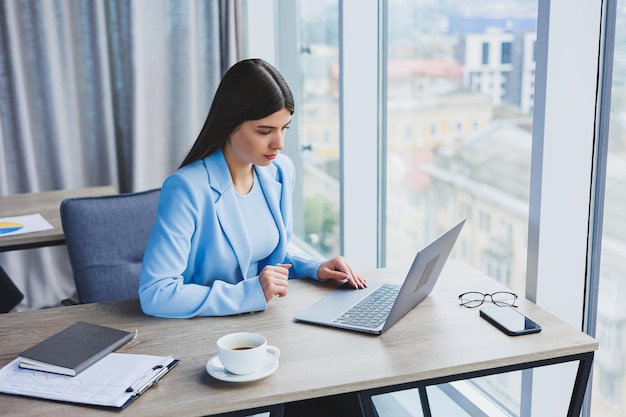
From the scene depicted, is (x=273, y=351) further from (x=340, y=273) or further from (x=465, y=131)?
(x=465, y=131)

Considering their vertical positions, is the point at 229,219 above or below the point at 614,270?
above

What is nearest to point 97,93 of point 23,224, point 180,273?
point 23,224

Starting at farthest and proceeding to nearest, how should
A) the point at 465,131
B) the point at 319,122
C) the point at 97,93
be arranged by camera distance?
the point at 97,93, the point at 319,122, the point at 465,131

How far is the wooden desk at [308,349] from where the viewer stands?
1.29 metres

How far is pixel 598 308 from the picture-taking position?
6.27 ft

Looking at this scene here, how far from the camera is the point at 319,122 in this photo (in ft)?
12.0

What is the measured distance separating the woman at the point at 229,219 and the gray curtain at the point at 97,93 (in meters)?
2.13

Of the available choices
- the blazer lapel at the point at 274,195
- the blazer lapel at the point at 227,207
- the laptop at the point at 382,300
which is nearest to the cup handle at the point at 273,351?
the laptop at the point at 382,300

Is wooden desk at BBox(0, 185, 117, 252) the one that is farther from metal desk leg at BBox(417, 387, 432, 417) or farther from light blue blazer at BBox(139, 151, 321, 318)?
metal desk leg at BBox(417, 387, 432, 417)

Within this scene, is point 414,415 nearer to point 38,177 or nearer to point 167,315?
point 167,315

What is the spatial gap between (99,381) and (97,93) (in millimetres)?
2814

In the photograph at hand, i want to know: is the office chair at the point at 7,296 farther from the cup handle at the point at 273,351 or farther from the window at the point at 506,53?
the window at the point at 506,53

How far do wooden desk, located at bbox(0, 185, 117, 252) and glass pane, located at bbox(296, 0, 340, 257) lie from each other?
1066mm

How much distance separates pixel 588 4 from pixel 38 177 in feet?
9.99
